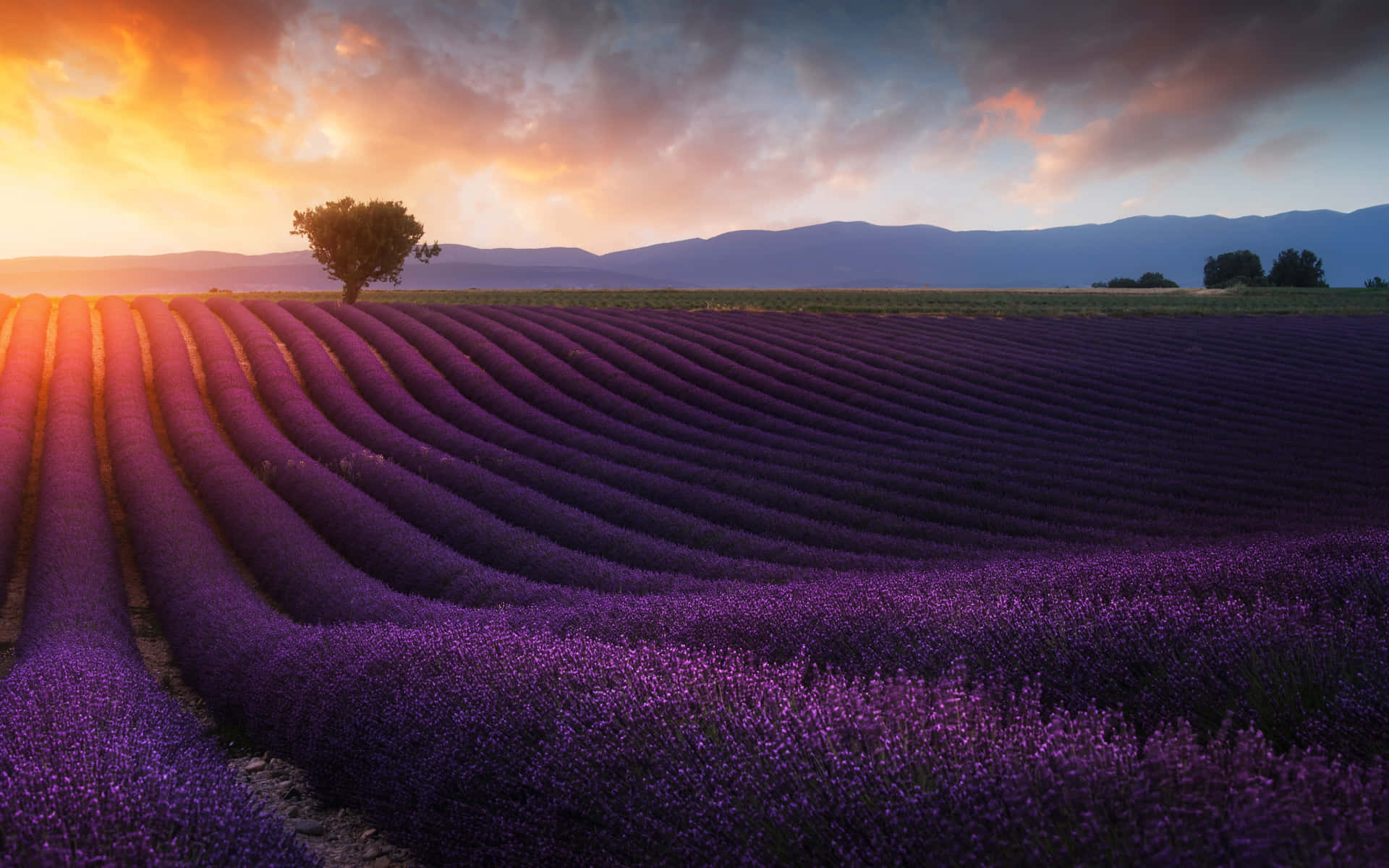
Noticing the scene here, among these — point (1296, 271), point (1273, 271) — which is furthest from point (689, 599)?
point (1273, 271)

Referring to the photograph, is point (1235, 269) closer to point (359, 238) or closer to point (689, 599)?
point (359, 238)

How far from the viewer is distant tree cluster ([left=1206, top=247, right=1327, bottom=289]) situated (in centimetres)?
6931

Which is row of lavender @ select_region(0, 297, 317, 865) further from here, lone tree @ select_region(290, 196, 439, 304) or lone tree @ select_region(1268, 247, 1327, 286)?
lone tree @ select_region(1268, 247, 1327, 286)

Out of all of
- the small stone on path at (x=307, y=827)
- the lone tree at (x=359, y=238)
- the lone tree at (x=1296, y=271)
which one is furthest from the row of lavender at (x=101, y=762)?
the lone tree at (x=1296, y=271)

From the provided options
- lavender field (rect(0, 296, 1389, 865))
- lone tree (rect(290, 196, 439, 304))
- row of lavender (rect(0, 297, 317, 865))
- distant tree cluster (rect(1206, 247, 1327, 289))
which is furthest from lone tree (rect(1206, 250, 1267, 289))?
row of lavender (rect(0, 297, 317, 865))

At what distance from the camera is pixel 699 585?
6.22m

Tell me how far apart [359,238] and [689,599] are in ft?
108

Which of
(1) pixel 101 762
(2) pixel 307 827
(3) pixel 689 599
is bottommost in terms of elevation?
(2) pixel 307 827

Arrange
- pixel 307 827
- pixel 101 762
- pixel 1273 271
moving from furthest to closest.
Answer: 1. pixel 1273 271
2. pixel 307 827
3. pixel 101 762

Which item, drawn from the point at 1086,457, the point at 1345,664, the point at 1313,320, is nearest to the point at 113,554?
the point at 1345,664

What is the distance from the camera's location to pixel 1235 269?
74.7 metres

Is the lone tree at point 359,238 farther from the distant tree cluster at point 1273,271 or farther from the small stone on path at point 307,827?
the distant tree cluster at point 1273,271

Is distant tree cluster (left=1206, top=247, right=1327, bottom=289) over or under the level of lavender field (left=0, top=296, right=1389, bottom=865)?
over

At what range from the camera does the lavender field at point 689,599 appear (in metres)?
1.75
